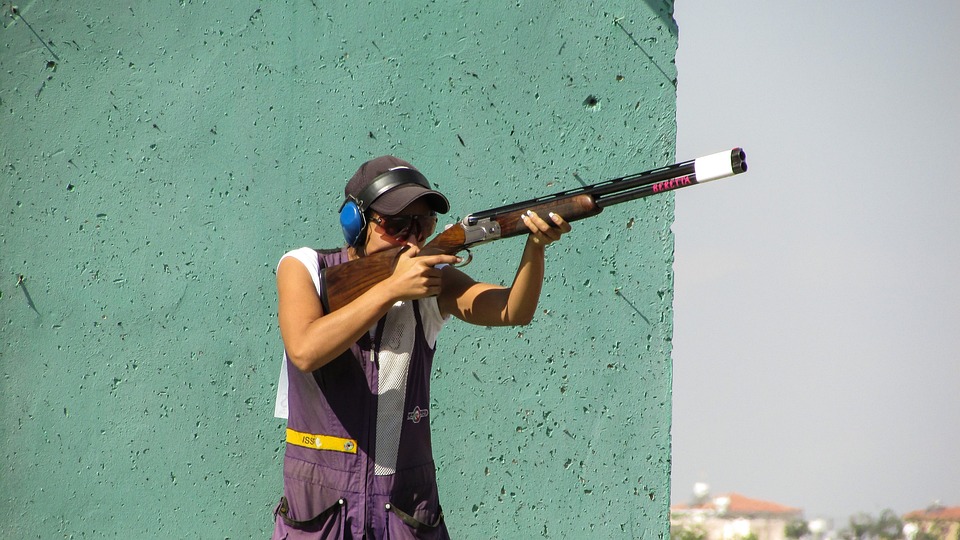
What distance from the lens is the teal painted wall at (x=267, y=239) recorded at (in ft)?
12.3

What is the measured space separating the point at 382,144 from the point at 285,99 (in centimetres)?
40

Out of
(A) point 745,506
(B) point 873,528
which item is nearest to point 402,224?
(A) point 745,506

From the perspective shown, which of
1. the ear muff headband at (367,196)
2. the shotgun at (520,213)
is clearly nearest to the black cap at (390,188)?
the ear muff headband at (367,196)

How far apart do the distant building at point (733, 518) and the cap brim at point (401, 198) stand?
2.21 m

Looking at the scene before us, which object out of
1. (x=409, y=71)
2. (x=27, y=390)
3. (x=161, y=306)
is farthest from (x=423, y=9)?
(x=27, y=390)

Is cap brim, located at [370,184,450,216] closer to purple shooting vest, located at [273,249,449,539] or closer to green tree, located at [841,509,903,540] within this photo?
purple shooting vest, located at [273,249,449,539]

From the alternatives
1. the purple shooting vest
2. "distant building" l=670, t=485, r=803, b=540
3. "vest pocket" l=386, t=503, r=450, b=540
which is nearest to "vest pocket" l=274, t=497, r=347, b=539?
the purple shooting vest

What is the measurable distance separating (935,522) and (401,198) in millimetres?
2958

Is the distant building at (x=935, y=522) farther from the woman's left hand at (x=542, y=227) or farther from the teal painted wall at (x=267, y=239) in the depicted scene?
the woman's left hand at (x=542, y=227)

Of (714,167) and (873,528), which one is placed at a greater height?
(714,167)

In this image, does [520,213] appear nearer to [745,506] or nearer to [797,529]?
[745,506]

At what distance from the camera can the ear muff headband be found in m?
2.78

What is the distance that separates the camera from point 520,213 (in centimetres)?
286

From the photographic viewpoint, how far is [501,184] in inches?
156
